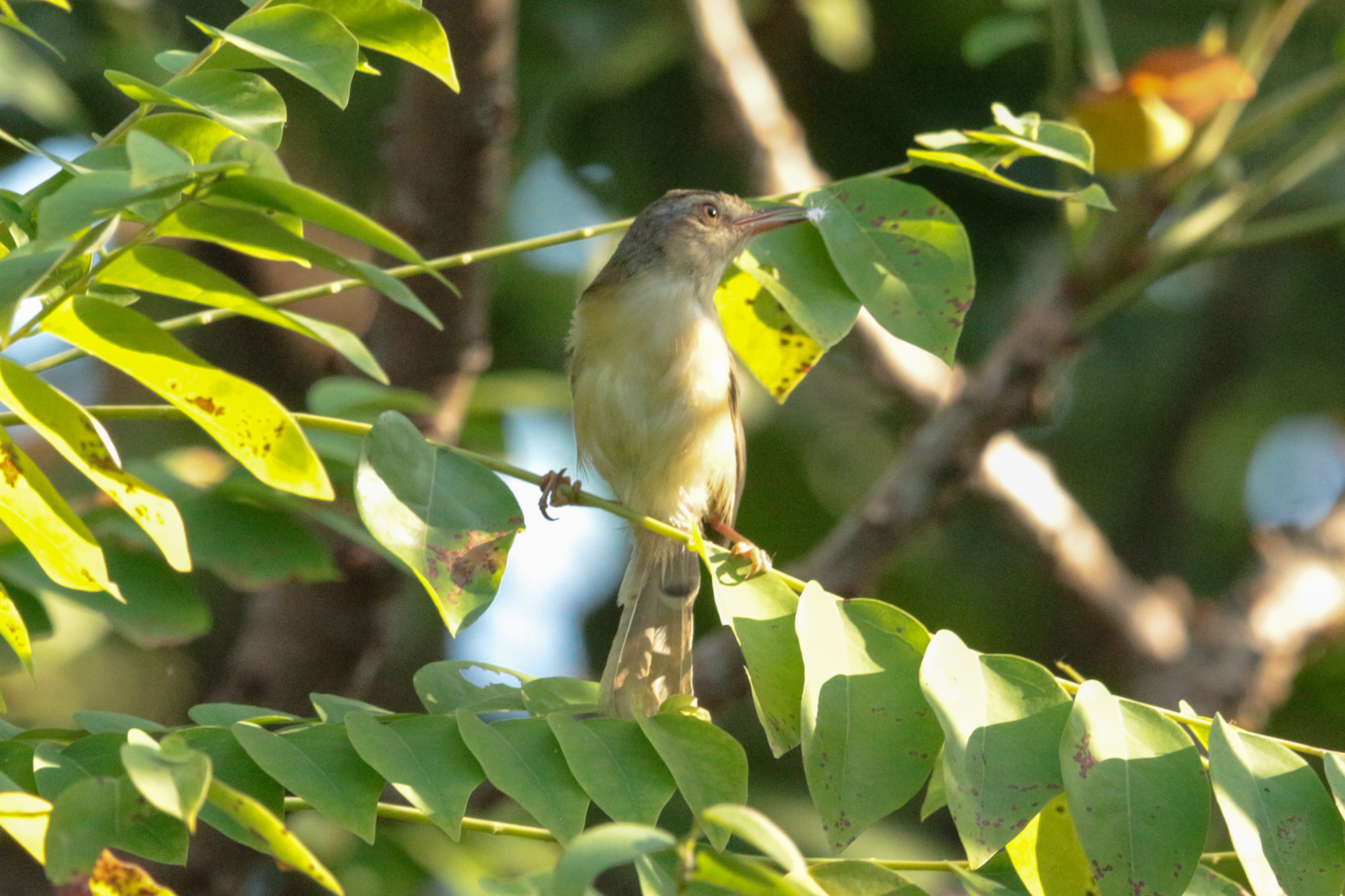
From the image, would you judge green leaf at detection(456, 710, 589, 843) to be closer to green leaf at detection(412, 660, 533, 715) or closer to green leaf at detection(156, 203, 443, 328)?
green leaf at detection(412, 660, 533, 715)

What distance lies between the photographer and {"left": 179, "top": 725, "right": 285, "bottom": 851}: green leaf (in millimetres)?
1854

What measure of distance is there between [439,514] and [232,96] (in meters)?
0.66

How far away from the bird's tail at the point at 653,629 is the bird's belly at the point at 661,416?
0.21 m

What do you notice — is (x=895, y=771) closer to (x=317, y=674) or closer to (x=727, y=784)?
(x=727, y=784)

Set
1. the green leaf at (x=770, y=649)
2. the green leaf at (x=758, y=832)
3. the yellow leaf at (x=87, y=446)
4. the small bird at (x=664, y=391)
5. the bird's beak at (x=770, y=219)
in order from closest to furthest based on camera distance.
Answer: the green leaf at (x=758, y=832)
the yellow leaf at (x=87, y=446)
the green leaf at (x=770, y=649)
the bird's beak at (x=770, y=219)
the small bird at (x=664, y=391)

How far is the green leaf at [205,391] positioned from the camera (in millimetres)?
1692

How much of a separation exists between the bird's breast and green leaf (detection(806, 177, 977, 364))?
5.49 ft

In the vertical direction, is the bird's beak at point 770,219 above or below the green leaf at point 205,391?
above

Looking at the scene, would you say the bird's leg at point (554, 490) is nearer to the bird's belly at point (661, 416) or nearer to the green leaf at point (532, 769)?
the bird's belly at point (661, 416)

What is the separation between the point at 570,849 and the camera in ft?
4.38

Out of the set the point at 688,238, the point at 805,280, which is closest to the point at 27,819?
the point at 805,280

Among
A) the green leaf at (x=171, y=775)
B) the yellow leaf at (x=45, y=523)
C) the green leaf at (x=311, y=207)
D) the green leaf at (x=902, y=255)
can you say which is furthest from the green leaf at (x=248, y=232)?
the green leaf at (x=902, y=255)

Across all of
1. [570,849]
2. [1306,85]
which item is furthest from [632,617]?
[1306,85]

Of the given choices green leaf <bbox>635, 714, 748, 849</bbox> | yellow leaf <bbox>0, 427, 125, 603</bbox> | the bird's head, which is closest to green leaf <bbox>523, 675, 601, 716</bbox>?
green leaf <bbox>635, 714, 748, 849</bbox>
